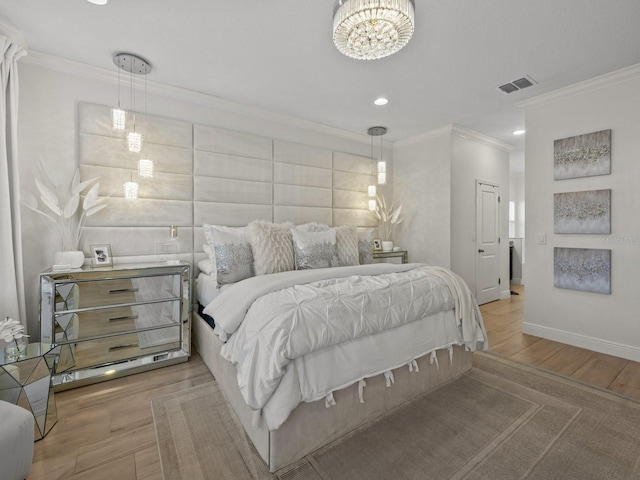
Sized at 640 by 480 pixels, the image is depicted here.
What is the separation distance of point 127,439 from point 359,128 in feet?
13.6

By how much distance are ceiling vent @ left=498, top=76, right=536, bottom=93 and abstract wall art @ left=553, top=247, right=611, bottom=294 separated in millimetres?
1747

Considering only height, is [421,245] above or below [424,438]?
above

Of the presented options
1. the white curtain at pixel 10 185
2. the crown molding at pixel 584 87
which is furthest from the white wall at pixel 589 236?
the white curtain at pixel 10 185

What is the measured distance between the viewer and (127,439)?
1.72m

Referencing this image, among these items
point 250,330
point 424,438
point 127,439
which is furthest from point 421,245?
point 127,439

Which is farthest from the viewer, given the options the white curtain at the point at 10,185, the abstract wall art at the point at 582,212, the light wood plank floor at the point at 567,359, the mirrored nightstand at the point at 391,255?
the mirrored nightstand at the point at 391,255

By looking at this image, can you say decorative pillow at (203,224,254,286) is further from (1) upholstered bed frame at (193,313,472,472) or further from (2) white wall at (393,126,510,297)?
(2) white wall at (393,126,510,297)

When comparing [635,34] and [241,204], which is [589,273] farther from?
[241,204]

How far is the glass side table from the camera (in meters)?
1.70

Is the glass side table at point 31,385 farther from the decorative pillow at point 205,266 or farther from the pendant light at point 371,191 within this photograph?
the pendant light at point 371,191

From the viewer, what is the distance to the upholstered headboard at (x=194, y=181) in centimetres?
278

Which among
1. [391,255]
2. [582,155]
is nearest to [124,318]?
[391,255]

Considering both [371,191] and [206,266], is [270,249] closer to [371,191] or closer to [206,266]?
[206,266]

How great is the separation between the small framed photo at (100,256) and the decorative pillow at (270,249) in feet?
4.12
